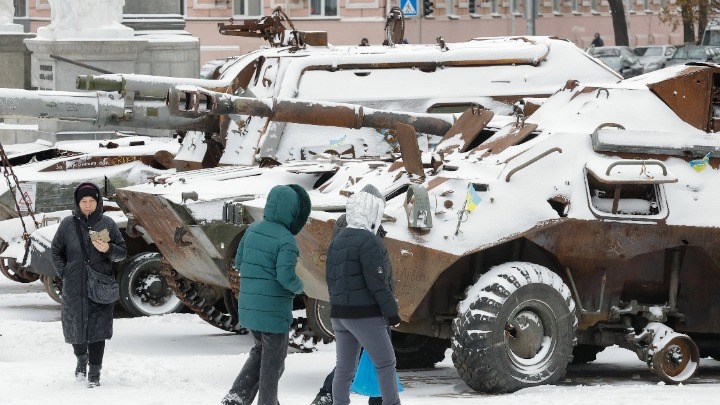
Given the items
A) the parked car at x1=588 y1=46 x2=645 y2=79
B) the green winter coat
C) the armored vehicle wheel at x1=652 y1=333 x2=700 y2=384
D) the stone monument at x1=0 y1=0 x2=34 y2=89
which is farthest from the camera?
the parked car at x1=588 y1=46 x2=645 y2=79

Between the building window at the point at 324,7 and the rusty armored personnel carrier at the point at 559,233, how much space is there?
40.9 m

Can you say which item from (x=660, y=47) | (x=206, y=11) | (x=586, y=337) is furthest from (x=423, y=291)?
(x=206, y=11)

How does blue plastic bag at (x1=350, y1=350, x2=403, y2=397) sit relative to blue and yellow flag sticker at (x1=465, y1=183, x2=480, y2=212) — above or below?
below

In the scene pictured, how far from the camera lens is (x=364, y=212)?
9.97m

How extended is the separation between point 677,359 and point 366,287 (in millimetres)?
2999

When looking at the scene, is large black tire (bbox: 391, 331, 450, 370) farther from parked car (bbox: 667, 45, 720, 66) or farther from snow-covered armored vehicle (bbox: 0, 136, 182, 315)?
parked car (bbox: 667, 45, 720, 66)

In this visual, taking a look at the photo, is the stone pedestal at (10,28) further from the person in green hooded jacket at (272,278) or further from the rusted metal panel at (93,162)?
the person in green hooded jacket at (272,278)

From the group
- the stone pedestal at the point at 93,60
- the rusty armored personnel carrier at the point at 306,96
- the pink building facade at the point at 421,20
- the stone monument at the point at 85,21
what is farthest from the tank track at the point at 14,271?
the pink building facade at the point at 421,20

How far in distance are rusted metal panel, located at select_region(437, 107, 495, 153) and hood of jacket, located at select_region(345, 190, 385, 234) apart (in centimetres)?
304

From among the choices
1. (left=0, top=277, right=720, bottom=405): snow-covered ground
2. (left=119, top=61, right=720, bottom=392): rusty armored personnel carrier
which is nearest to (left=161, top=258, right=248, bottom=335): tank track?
(left=0, top=277, right=720, bottom=405): snow-covered ground

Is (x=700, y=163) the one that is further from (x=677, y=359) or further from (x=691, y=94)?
(x=677, y=359)

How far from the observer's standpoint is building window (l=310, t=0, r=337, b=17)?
Answer: 177 feet

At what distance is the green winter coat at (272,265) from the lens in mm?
10062

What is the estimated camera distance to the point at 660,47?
47.6 metres
